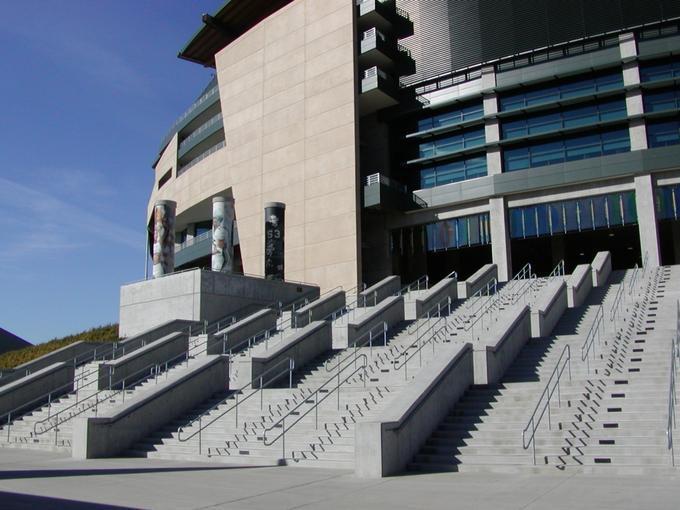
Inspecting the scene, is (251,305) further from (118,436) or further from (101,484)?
(101,484)

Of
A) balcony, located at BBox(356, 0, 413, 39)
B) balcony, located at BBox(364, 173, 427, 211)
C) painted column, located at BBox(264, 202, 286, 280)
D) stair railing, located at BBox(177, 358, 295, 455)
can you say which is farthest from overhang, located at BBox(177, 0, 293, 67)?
stair railing, located at BBox(177, 358, 295, 455)

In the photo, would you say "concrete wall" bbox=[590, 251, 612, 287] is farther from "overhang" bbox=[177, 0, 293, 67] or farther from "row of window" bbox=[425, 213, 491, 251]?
"overhang" bbox=[177, 0, 293, 67]

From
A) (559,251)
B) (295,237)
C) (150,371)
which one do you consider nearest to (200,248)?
(295,237)

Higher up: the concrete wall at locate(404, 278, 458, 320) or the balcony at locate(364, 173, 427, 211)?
the balcony at locate(364, 173, 427, 211)

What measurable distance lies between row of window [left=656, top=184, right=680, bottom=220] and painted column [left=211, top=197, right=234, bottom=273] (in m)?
22.3

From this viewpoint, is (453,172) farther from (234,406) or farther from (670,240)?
(234,406)

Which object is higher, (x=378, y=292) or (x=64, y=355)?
(x=378, y=292)

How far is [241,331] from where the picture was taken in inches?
1037

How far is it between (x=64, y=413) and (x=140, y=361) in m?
3.38

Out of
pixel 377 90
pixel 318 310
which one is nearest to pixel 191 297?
pixel 318 310

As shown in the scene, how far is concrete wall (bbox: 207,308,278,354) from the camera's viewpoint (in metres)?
24.8

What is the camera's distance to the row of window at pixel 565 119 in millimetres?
38938

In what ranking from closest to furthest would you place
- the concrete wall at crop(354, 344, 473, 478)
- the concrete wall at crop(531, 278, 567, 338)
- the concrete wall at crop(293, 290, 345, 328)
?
the concrete wall at crop(354, 344, 473, 478) < the concrete wall at crop(531, 278, 567, 338) < the concrete wall at crop(293, 290, 345, 328)

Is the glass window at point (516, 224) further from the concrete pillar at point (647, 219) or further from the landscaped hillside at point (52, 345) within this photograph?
the landscaped hillside at point (52, 345)
